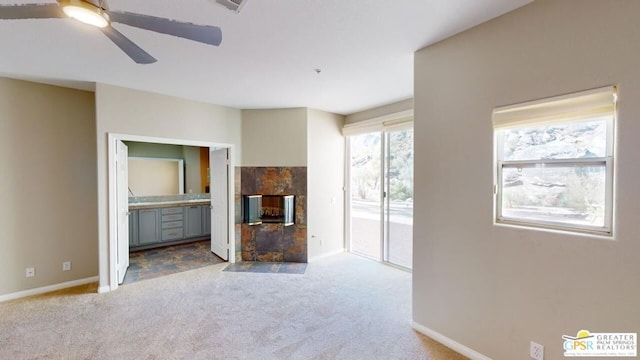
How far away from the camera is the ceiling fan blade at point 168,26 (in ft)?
4.36

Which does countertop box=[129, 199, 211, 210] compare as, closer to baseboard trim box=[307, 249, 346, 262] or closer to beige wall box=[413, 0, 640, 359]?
baseboard trim box=[307, 249, 346, 262]

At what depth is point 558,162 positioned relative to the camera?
69.1 inches

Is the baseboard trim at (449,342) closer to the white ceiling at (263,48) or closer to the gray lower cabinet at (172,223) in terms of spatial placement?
the white ceiling at (263,48)

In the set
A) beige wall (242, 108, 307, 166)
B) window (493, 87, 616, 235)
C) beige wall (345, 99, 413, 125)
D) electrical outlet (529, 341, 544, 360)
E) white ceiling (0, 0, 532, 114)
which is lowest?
electrical outlet (529, 341, 544, 360)

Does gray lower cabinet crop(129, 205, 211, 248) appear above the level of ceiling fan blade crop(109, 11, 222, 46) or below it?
below

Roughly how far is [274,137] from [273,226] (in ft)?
5.06

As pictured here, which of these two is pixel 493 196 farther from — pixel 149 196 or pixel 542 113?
pixel 149 196

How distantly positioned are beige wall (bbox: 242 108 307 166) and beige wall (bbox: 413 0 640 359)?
237cm

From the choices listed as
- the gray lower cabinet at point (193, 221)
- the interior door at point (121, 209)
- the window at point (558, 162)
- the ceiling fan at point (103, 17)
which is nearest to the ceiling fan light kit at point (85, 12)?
the ceiling fan at point (103, 17)

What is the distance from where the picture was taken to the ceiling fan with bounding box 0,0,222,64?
121cm

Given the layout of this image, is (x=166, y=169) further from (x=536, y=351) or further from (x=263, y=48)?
(x=536, y=351)

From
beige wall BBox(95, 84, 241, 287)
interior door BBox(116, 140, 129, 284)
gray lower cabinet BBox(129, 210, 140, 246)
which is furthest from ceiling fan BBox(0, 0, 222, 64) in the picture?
gray lower cabinet BBox(129, 210, 140, 246)

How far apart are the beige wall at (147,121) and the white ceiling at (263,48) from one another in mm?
162

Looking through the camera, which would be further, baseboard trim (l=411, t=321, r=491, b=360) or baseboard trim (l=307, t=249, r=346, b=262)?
baseboard trim (l=307, t=249, r=346, b=262)
